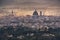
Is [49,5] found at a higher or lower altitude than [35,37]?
higher

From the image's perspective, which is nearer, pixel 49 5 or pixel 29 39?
pixel 29 39

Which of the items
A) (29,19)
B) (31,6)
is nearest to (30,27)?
(29,19)

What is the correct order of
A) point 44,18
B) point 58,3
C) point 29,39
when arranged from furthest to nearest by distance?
point 58,3 < point 44,18 < point 29,39

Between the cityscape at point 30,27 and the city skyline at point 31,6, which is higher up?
the city skyline at point 31,6

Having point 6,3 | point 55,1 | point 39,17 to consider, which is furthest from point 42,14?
point 6,3

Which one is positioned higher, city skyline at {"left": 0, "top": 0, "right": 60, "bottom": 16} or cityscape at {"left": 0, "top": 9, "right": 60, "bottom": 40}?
city skyline at {"left": 0, "top": 0, "right": 60, "bottom": 16}

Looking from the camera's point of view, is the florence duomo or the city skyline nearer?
the florence duomo

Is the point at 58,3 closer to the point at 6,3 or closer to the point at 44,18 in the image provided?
the point at 44,18

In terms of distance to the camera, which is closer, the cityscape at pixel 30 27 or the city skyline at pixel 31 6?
the cityscape at pixel 30 27

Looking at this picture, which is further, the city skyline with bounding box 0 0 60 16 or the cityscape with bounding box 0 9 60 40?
the city skyline with bounding box 0 0 60 16
